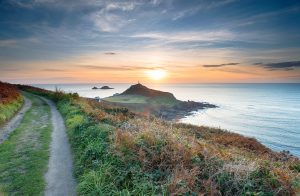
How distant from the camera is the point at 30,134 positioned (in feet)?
54.6

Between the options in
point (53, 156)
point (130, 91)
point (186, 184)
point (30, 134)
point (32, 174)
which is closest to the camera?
point (186, 184)

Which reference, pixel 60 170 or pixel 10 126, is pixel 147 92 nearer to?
pixel 10 126

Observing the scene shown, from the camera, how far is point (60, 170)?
10344 millimetres

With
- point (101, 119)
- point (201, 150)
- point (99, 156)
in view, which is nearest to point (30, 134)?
point (101, 119)

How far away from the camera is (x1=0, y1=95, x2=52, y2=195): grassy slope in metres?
8.67

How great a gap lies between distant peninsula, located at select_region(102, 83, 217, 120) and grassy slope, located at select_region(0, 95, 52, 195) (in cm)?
6871

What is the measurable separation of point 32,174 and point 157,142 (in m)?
5.28

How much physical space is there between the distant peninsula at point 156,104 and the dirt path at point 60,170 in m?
70.5

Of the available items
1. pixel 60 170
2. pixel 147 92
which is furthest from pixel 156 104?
pixel 60 170

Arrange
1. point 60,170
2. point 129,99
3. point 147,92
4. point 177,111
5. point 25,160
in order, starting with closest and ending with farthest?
point 60,170 < point 25,160 < point 177,111 < point 129,99 < point 147,92

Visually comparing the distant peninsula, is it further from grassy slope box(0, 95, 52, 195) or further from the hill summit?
grassy slope box(0, 95, 52, 195)

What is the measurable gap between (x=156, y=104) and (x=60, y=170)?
98.3 metres

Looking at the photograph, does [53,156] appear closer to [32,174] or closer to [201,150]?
[32,174]

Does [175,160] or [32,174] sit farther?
[32,174]
